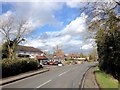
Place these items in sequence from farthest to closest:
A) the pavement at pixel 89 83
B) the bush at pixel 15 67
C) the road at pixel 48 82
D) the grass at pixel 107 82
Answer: the bush at pixel 15 67
the road at pixel 48 82
the pavement at pixel 89 83
the grass at pixel 107 82

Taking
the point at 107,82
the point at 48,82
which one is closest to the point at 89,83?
the point at 107,82

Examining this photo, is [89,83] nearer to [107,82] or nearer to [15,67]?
[107,82]

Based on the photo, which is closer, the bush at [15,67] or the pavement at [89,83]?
the pavement at [89,83]

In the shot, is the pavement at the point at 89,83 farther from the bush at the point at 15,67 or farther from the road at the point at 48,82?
the bush at the point at 15,67

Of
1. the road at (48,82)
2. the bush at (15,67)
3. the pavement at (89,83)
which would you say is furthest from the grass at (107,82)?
the bush at (15,67)

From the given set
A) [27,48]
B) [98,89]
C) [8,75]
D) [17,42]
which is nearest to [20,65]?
[8,75]

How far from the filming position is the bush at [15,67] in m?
34.3

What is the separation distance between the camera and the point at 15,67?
38438 millimetres

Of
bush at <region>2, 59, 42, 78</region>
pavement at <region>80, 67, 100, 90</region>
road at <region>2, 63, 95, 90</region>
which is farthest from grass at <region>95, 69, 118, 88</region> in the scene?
bush at <region>2, 59, 42, 78</region>

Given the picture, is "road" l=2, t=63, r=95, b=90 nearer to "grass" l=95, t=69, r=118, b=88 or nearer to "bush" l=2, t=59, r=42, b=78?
"grass" l=95, t=69, r=118, b=88

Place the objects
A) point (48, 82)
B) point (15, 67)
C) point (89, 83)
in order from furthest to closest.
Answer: point (15, 67)
point (48, 82)
point (89, 83)

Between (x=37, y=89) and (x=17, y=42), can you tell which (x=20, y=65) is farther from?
(x=17, y=42)

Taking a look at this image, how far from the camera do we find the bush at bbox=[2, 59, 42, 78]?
34344mm

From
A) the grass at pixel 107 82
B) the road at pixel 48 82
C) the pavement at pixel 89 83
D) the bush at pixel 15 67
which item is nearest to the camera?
the grass at pixel 107 82
